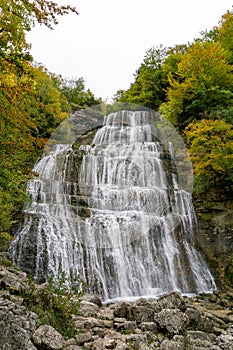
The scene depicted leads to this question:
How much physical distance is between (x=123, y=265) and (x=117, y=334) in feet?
20.8

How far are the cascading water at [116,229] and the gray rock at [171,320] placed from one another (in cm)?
501

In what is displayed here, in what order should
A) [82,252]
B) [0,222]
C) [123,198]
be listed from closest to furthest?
[0,222]
[82,252]
[123,198]

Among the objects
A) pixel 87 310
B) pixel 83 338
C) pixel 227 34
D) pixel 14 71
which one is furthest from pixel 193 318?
pixel 227 34

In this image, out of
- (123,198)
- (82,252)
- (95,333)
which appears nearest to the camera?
(95,333)

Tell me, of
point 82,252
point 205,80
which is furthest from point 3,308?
point 205,80

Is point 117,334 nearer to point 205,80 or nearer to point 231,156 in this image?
point 231,156

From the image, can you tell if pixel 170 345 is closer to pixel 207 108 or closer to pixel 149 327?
pixel 149 327

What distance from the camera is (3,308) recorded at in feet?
11.3

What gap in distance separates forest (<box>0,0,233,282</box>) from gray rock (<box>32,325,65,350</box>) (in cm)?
305

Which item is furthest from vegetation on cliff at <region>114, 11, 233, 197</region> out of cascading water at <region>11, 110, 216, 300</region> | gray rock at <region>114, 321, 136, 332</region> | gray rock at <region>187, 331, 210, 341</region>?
gray rock at <region>114, 321, 136, 332</region>

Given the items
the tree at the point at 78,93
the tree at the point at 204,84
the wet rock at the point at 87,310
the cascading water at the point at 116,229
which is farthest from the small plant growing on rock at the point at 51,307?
the tree at the point at 78,93

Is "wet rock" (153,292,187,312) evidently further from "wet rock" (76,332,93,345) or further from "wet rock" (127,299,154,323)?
"wet rock" (76,332,93,345)

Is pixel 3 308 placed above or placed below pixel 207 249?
below

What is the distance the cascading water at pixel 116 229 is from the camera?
10.1m
